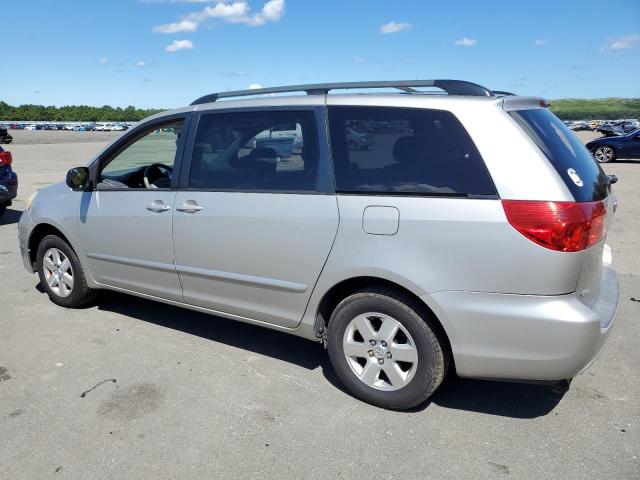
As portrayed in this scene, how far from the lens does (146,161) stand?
4820 mm

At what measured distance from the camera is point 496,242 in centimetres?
275

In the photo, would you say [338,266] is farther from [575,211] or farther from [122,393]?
[122,393]

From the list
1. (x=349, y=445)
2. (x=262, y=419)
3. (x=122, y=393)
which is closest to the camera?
(x=349, y=445)

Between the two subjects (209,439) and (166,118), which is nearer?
(209,439)

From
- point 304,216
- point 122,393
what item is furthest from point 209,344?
point 304,216

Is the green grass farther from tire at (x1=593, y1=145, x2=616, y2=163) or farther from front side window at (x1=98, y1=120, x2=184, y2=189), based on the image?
front side window at (x1=98, y1=120, x2=184, y2=189)

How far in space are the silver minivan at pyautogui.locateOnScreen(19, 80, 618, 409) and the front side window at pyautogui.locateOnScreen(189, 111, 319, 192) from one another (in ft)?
0.03

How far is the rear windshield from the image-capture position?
2.82 meters

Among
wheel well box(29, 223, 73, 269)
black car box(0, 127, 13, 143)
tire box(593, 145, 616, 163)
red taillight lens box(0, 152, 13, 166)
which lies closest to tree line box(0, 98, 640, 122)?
black car box(0, 127, 13, 143)

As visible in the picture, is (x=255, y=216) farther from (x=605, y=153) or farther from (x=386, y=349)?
(x=605, y=153)

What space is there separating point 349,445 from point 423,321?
77 cm

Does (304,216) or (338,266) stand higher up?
(304,216)

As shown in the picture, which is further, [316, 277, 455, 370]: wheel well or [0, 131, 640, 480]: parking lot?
[316, 277, 455, 370]: wheel well

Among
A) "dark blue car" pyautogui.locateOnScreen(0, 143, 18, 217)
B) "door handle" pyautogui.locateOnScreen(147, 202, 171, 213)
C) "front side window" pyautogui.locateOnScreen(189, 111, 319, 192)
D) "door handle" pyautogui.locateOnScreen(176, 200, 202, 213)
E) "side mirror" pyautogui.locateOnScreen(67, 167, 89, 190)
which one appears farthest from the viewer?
"dark blue car" pyautogui.locateOnScreen(0, 143, 18, 217)
